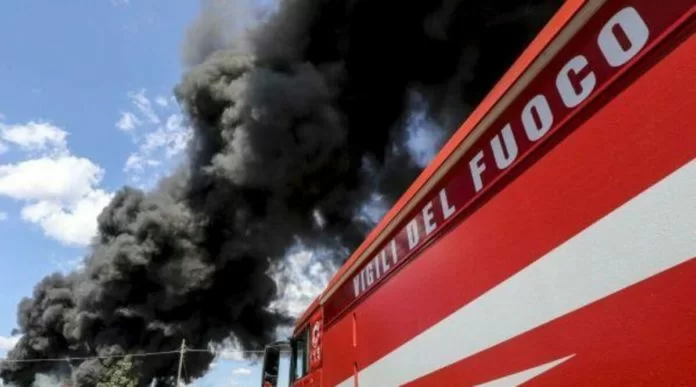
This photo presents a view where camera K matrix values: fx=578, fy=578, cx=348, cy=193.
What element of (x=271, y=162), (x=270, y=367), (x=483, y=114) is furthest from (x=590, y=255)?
(x=271, y=162)

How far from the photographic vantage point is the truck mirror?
20.9ft

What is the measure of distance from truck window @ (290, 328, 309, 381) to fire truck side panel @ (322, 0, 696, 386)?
3.07 m

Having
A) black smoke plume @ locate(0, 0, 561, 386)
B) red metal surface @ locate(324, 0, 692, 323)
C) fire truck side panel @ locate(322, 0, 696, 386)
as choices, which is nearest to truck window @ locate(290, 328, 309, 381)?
red metal surface @ locate(324, 0, 692, 323)

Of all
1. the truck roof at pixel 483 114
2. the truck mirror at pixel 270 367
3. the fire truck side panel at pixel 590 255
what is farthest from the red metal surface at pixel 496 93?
the truck mirror at pixel 270 367

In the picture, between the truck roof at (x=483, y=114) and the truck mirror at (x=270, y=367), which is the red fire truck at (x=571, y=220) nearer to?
the truck roof at (x=483, y=114)

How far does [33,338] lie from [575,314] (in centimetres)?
3582

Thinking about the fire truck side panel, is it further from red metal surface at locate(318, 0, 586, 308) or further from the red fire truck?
red metal surface at locate(318, 0, 586, 308)

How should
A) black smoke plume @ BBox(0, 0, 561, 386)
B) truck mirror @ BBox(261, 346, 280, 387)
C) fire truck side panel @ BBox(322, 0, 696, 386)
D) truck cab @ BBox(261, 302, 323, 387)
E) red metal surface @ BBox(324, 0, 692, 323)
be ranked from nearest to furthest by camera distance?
fire truck side panel @ BBox(322, 0, 696, 386), red metal surface @ BBox(324, 0, 692, 323), truck cab @ BBox(261, 302, 323, 387), truck mirror @ BBox(261, 346, 280, 387), black smoke plume @ BBox(0, 0, 561, 386)

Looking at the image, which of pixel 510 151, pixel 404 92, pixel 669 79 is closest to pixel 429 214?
pixel 510 151

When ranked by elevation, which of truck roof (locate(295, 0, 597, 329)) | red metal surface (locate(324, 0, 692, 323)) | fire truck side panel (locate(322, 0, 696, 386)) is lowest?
fire truck side panel (locate(322, 0, 696, 386))

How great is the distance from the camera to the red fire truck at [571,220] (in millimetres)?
1551

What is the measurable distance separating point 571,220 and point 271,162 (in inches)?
742

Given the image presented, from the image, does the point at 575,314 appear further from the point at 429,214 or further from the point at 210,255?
the point at 210,255

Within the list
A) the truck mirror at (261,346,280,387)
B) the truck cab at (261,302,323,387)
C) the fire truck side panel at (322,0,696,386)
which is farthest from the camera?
the truck mirror at (261,346,280,387)
